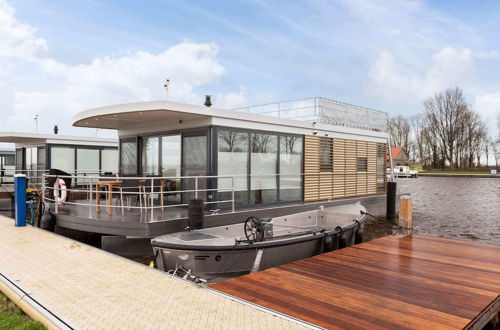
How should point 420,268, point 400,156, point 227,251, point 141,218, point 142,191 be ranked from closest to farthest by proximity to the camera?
1. point 420,268
2. point 227,251
3. point 141,218
4. point 142,191
5. point 400,156

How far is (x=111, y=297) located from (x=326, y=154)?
31.4 feet

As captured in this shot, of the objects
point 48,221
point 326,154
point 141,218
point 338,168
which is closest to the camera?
point 141,218

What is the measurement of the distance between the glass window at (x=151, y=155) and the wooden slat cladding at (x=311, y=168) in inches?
174

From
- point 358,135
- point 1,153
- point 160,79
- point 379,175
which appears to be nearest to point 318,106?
point 358,135

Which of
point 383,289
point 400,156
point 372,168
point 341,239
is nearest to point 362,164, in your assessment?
point 372,168

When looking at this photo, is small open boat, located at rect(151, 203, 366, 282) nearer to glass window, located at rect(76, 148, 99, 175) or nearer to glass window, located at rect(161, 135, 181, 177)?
glass window, located at rect(161, 135, 181, 177)

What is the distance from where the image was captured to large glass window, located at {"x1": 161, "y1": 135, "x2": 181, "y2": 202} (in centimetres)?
1000

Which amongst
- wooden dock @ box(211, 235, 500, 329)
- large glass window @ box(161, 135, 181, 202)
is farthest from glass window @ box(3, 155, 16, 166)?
wooden dock @ box(211, 235, 500, 329)

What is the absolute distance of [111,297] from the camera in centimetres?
415

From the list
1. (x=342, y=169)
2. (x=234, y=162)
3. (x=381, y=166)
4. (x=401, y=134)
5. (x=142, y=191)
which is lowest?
(x=142, y=191)

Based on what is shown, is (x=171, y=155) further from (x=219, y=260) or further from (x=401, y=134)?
(x=401, y=134)

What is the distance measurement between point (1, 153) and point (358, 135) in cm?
2239

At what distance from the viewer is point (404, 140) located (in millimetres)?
59219

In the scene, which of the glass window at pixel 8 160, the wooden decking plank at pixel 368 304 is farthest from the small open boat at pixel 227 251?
the glass window at pixel 8 160
